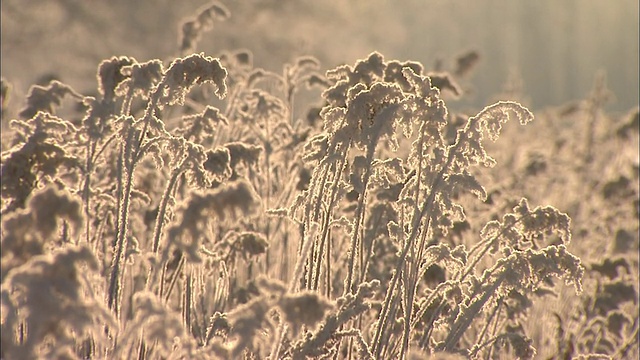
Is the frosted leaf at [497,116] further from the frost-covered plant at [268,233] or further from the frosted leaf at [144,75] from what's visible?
the frosted leaf at [144,75]

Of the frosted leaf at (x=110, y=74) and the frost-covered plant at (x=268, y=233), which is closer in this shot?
the frost-covered plant at (x=268, y=233)

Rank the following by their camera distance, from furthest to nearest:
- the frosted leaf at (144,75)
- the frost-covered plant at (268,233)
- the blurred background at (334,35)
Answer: the blurred background at (334,35) → the frosted leaf at (144,75) → the frost-covered plant at (268,233)

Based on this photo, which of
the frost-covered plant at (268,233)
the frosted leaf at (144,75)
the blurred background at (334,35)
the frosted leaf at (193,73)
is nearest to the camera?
the frost-covered plant at (268,233)

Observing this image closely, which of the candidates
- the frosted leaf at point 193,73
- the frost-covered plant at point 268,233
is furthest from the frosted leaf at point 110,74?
the frosted leaf at point 193,73

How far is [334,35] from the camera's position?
17.4m

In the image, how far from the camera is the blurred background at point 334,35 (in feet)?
45.7

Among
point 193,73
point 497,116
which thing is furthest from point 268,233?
point 497,116

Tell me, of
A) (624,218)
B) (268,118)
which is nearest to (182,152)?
(268,118)

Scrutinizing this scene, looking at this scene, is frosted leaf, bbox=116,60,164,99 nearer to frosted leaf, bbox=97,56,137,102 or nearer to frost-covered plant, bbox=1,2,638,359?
frost-covered plant, bbox=1,2,638,359

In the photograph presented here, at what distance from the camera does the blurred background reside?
13930 mm

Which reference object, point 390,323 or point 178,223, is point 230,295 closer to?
point 390,323

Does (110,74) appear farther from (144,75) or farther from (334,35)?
(334,35)

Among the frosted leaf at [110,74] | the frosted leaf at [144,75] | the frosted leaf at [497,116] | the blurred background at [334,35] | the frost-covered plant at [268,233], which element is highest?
the blurred background at [334,35]

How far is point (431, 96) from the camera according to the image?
3.03m
